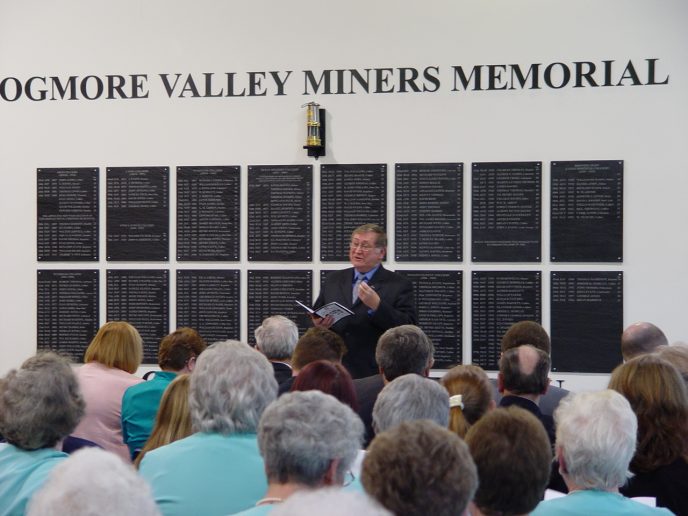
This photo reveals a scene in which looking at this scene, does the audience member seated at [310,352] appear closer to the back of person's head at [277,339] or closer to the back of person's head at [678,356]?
the back of person's head at [277,339]

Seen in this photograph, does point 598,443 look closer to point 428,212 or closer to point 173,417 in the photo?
point 173,417

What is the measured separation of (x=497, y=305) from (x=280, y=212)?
5.56 ft

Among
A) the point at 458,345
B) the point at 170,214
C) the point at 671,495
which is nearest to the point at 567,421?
the point at 671,495

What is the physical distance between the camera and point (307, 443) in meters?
1.92

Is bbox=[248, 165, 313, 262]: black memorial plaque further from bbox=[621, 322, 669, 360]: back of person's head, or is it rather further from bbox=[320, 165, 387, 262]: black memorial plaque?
bbox=[621, 322, 669, 360]: back of person's head

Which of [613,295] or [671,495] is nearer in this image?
[671,495]

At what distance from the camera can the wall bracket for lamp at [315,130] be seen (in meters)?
6.04

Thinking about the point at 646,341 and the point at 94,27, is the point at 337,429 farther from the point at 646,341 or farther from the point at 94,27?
the point at 94,27

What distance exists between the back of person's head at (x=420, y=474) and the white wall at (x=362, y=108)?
4.44 m

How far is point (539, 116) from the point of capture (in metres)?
5.91

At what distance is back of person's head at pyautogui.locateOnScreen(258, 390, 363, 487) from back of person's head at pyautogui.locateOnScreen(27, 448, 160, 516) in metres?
0.53

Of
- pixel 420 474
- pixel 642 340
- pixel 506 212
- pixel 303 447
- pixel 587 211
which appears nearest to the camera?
pixel 420 474

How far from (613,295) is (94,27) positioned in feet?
14.1

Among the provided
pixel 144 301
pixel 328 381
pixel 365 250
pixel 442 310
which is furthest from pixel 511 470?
pixel 144 301
